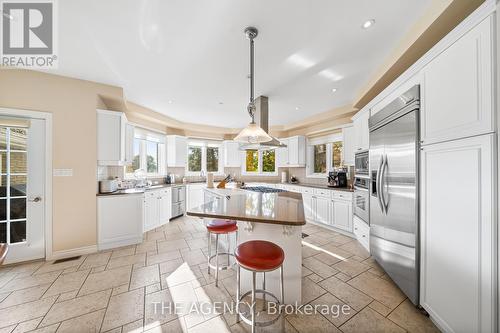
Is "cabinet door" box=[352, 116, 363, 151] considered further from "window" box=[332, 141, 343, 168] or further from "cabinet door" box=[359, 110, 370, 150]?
"window" box=[332, 141, 343, 168]

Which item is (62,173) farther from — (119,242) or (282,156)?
(282,156)

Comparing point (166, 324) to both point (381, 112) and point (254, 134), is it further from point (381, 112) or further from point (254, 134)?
point (381, 112)

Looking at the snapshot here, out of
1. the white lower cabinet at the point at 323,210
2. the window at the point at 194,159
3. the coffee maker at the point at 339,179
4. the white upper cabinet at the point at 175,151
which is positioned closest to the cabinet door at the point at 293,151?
the coffee maker at the point at 339,179

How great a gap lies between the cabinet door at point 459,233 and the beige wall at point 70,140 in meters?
4.35

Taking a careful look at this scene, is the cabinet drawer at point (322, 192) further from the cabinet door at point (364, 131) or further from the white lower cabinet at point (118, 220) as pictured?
the white lower cabinet at point (118, 220)

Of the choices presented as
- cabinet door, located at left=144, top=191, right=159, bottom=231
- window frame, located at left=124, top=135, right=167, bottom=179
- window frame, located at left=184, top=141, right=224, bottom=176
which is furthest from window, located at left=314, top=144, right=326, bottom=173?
window frame, located at left=124, top=135, right=167, bottom=179

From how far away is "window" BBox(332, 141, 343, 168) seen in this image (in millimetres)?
4754

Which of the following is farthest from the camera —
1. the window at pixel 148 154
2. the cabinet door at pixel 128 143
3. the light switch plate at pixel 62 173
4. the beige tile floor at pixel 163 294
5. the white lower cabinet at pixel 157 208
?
the window at pixel 148 154

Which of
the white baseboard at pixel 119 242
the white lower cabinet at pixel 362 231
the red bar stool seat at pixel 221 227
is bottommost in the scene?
the white baseboard at pixel 119 242

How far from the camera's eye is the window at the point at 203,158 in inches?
238

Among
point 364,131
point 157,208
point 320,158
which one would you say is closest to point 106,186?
point 157,208

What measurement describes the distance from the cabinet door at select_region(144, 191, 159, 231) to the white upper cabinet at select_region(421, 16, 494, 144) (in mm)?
4475

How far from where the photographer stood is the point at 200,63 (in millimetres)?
2398

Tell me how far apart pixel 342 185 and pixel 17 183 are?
18.8 feet
